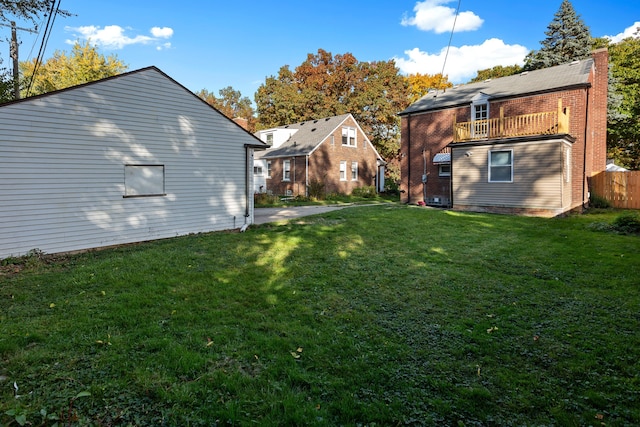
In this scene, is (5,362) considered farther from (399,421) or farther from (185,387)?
(399,421)

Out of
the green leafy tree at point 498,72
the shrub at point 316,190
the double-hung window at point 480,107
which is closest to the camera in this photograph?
the double-hung window at point 480,107

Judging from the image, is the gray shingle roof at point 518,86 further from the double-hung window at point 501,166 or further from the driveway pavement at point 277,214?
the driveway pavement at point 277,214

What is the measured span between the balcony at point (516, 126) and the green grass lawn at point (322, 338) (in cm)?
862

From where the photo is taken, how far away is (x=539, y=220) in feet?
45.8

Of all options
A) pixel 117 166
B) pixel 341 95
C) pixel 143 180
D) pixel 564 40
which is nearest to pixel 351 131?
pixel 341 95

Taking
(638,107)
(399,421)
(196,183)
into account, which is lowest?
(399,421)

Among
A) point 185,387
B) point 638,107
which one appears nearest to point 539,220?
point 185,387

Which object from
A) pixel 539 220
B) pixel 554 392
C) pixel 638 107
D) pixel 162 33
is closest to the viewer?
pixel 554 392

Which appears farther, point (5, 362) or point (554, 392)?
point (5, 362)

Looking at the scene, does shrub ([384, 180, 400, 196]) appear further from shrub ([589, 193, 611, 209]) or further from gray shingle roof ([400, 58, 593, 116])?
shrub ([589, 193, 611, 209])

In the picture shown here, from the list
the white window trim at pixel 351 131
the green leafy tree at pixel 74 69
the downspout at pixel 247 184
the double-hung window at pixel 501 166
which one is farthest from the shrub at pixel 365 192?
the green leafy tree at pixel 74 69

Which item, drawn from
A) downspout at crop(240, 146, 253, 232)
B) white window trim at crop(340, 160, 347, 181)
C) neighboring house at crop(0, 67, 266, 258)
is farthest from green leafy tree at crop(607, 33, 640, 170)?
neighboring house at crop(0, 67, 266, 258)

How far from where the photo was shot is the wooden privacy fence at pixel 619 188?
1814 centimetres

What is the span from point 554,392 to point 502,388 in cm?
44
